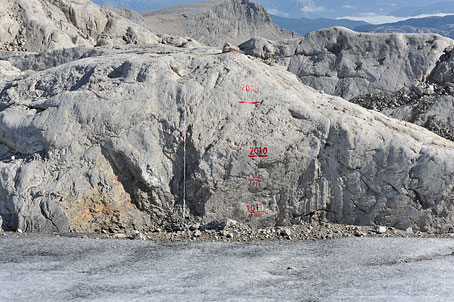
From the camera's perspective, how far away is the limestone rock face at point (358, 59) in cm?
2158

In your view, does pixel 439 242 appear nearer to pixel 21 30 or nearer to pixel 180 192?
pixel 180 192

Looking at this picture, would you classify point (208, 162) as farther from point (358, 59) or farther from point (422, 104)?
point (358, 59)

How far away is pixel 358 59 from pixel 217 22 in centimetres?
5886

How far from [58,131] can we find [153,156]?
6.13ft

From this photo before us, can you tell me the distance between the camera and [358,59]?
22.2 metres

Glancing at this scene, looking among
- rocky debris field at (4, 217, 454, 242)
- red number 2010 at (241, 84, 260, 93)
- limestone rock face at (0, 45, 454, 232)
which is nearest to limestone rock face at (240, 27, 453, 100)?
limestone rock face at (0, 45, 454, 232)

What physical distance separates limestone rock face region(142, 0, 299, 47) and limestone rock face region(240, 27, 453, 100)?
47752 millimetres

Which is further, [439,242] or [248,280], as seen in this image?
[439,242]

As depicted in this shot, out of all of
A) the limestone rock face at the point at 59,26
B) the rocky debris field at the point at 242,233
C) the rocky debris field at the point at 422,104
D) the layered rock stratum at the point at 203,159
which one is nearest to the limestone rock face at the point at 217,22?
the limestone rock face at the point at 59,26

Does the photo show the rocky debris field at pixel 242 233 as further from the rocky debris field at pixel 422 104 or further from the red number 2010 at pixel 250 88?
the rocky debris field at pixel 422 104

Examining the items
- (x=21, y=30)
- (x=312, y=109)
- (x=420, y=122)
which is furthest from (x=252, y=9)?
(x=312, y=109)

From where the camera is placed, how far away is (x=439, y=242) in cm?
902

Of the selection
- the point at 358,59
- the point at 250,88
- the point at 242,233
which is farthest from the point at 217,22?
the point at 242,233

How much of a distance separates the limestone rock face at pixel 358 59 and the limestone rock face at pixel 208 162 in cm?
1196
